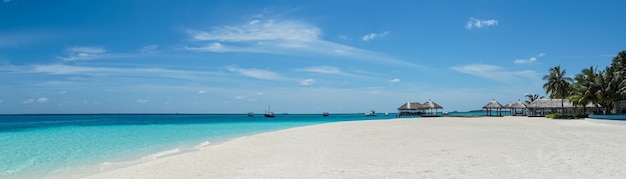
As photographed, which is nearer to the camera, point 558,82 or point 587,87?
point 587,87

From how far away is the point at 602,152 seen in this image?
847cm

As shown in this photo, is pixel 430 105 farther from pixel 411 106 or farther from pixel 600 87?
pixel 600 87

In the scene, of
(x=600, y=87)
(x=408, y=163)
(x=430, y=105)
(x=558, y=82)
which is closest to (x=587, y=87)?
(x=600, y=87)

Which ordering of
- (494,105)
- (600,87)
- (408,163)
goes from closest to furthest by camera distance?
1. (408,163)
2. (600,87)
3. (494,105)

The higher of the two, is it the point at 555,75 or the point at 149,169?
the point at 555,75

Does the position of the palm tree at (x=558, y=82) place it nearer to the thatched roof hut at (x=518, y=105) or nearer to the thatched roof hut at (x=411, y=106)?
the thatched roof hut at (x=518, y=105)

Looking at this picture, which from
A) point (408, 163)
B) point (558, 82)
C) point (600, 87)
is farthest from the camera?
point (558, 82)

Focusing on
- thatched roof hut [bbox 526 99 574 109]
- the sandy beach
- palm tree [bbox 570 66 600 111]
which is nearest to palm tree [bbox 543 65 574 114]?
thatched roof hut [bbox 526 99 574 109]

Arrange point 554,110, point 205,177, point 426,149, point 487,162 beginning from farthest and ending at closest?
point 554,110 < point 426,149 < point 487,162 < point 205,177

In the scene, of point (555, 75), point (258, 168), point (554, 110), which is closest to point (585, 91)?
point (555, 75)

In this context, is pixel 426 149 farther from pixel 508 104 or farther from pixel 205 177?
pixel 508 104

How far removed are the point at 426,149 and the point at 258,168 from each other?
4.38 m

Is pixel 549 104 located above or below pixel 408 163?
above

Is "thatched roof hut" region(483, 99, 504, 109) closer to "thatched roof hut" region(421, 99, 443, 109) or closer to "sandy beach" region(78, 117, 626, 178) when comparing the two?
"thatched roof hut" region(421, 99, 443, 109)
